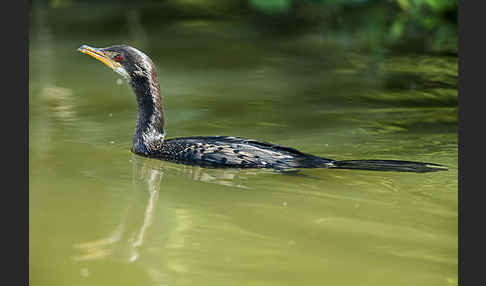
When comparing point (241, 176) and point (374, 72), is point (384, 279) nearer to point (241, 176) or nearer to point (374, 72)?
point (241, 176)

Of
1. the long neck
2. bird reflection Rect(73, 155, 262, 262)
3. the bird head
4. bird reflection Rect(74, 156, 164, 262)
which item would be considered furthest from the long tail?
the bird head

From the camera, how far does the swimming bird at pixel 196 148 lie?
29.1 feet

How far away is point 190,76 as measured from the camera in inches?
553

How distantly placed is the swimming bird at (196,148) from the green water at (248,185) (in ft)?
0.46

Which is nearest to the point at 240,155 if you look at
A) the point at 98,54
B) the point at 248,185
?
the point at 248,185

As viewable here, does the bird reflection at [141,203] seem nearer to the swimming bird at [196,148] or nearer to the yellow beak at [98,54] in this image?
the swimming bird at [196,148]

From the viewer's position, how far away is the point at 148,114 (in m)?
9.66

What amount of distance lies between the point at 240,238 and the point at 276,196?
45.1 inches

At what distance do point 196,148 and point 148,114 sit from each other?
945 millimetres

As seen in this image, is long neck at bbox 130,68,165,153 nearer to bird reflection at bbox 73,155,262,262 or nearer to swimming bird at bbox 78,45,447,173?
swimming bird at bbox 78,45,447,173

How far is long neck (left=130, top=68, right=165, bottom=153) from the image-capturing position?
9.54 metres

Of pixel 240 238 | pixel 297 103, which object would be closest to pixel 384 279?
pixel 240 238

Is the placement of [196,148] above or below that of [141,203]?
above

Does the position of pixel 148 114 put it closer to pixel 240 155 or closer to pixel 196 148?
pixel 196 148
